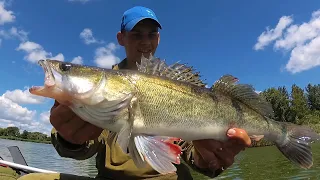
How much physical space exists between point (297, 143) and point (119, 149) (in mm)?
2081

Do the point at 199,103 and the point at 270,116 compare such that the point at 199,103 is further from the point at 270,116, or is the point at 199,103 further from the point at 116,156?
the point at 116,156

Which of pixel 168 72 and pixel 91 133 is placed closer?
pixel 91 133

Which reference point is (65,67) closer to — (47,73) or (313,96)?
(47,73)

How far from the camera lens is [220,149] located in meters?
3.27

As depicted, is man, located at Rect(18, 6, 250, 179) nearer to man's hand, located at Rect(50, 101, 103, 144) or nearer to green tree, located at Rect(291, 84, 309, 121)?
man's hand, located at Rect(50, 101, 103, 144)

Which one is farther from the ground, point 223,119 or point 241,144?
point 223,119

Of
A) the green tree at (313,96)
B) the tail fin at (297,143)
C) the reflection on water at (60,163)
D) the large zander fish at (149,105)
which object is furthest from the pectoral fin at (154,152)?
the green tree at (313,96)

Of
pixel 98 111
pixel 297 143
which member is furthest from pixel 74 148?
pixel 297 143

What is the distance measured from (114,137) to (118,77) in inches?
20.0

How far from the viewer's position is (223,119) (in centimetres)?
301

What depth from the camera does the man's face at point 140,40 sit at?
15.6 feet

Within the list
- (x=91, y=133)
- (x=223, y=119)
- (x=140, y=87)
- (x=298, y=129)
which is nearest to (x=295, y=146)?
(x=298, y=129)

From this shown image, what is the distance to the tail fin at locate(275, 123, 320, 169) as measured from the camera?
3490 millimetres

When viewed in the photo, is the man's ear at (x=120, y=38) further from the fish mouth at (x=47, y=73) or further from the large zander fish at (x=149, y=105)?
the fish mouth at (x=47, y=73)
